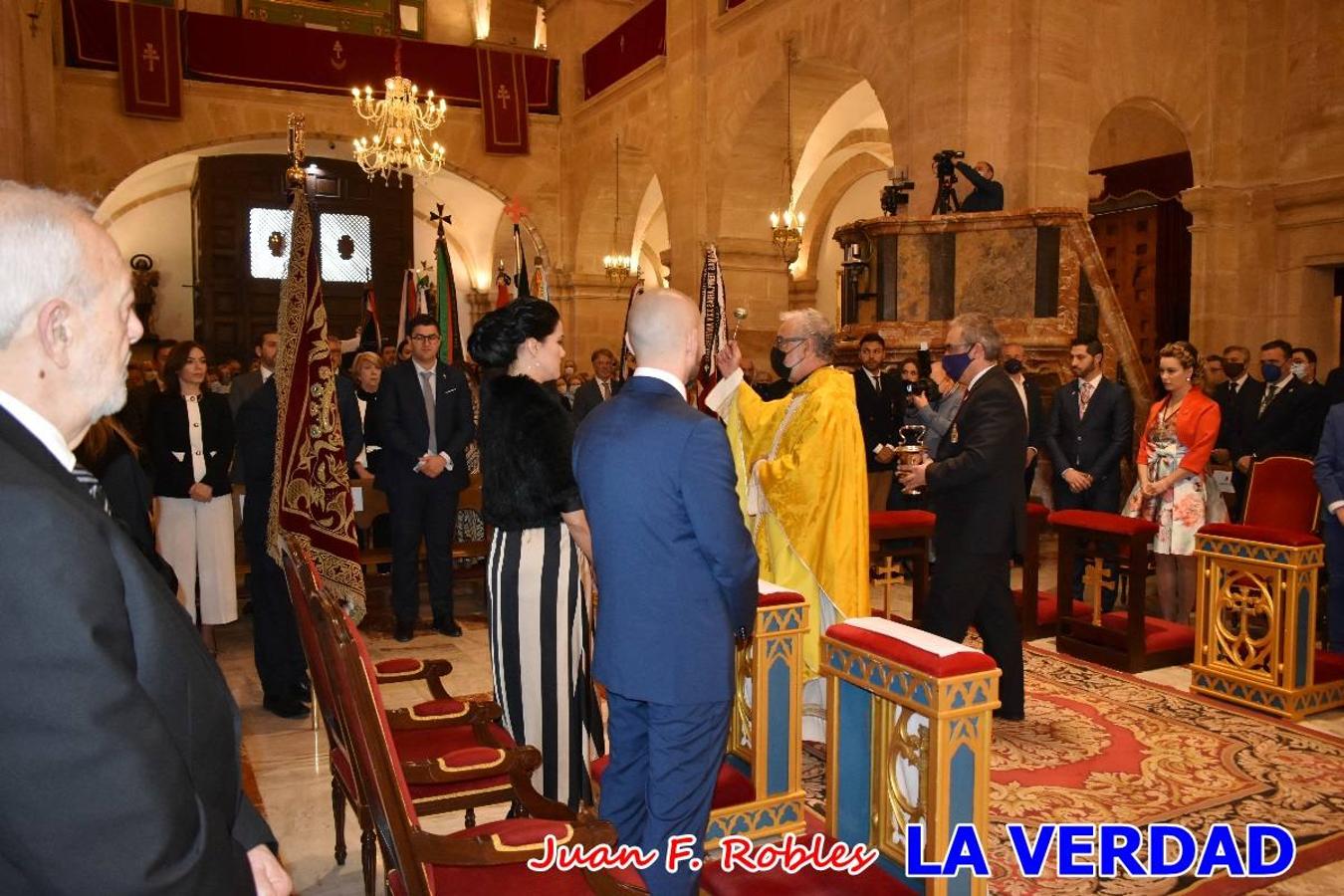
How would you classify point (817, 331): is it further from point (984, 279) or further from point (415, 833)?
point (984, 279)

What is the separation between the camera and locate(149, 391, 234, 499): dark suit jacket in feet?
15.6

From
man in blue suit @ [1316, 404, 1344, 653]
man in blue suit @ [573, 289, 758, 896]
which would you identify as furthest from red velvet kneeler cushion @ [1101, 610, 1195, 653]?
man in blue suit @ [573, 289, 758, 896]

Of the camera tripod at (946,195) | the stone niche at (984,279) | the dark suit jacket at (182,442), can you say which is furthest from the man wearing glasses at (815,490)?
the camera tripod at (946,195)

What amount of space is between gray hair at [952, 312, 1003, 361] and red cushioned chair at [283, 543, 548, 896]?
2.54 meters

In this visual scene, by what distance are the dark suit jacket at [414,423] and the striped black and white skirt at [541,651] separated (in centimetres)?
284

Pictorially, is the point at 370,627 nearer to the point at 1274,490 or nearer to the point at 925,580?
the point at 925,580

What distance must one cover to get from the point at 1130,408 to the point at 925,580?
1893 millimetres

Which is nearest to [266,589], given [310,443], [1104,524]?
[310,443]

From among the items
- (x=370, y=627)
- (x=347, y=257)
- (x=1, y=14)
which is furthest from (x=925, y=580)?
(x=347, y=257)

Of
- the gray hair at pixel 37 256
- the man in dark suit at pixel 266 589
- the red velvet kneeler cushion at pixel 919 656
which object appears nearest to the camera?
the gray hair at pixel 37 256

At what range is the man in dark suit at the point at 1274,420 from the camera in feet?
22.9

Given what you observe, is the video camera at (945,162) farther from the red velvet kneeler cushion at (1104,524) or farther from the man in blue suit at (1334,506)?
the man in blue suit at (1334,506)

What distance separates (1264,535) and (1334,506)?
0.58m

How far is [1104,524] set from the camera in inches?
208
